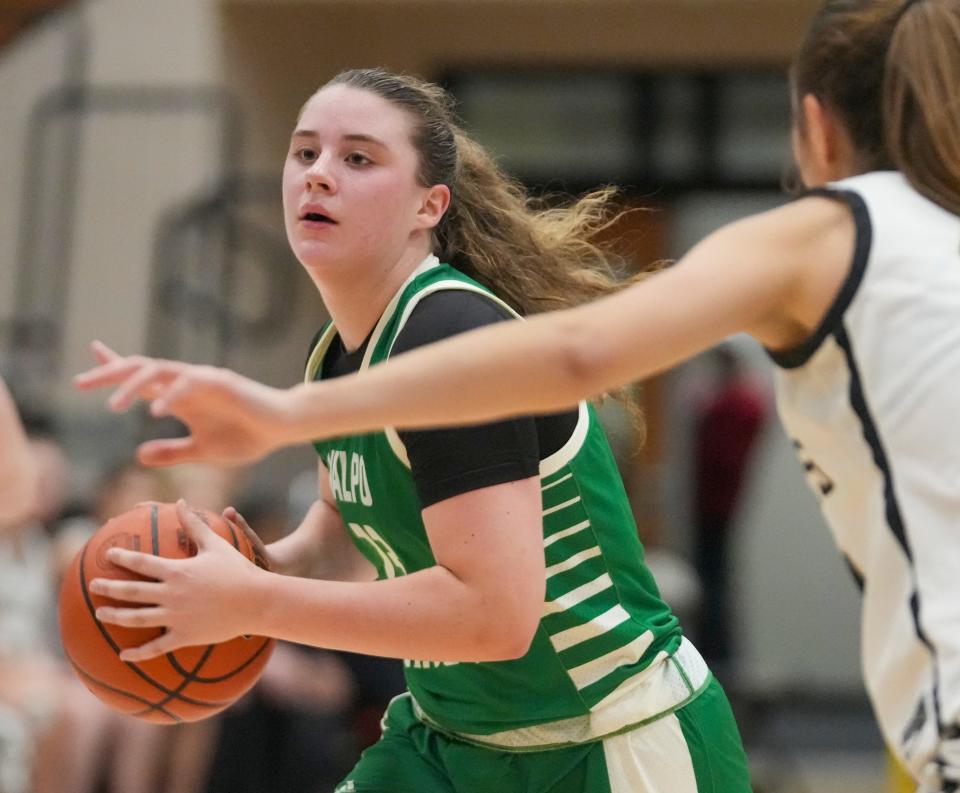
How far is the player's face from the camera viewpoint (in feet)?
8.91

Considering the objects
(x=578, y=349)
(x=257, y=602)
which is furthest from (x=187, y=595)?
(x=578, y=349)

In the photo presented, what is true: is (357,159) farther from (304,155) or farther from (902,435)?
(902,435)

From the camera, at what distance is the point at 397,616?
8.02 ft

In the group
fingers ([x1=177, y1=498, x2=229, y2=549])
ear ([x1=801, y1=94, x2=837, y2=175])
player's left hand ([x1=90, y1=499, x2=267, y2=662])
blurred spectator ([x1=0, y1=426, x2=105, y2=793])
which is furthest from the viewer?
blurred spectator ([x1=0, y1=426, x2=105, y2=793])

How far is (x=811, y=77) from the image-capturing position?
2.24 metres

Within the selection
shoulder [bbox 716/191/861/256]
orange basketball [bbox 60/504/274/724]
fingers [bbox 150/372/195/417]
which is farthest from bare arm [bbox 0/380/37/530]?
shoulder [bbox 716/191/861/256]

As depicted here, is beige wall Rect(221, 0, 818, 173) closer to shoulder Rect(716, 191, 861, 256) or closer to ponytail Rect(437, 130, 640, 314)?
ponytail Rect(437, 130, 640, 314)

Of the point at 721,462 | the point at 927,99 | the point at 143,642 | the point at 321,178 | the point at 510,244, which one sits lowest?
the point at 721,462

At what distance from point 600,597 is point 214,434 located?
1.06 meters

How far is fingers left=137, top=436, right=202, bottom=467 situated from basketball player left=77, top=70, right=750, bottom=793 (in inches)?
18.8

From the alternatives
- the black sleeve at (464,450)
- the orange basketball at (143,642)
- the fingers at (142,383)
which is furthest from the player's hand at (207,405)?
the orange basketball at (143,642)

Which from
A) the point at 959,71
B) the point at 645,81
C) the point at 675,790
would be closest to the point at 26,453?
the point at 675,790

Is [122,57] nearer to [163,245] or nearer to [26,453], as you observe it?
[163,245]

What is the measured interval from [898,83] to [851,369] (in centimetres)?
41
